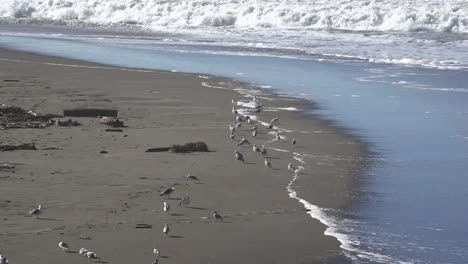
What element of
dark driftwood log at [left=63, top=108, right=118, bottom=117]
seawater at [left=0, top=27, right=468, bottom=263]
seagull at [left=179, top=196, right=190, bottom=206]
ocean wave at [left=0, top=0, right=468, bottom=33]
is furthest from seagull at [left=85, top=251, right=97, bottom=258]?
ocean wave at [left=0, top=0, right=468, bottom=33]

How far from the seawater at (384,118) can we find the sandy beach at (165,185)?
11.6 inches

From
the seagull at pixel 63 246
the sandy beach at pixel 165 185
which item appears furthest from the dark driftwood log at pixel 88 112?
the seagull at pixel 63 246

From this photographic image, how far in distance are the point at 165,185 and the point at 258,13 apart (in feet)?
86.1

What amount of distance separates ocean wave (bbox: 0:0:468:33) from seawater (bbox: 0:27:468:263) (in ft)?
21.7

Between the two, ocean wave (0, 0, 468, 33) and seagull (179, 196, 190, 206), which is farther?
ocean wave (0, 0, 468, 33)

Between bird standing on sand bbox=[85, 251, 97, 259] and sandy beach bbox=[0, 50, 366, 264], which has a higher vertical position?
bird standing on sand bbox=[85, 251, 97, 259]

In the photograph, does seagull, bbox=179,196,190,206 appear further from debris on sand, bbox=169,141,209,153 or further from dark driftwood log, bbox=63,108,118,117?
dark driftwood log, bbox=63,108,118,117

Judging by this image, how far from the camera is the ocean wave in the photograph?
1130 inches

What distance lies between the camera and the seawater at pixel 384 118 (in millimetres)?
6445

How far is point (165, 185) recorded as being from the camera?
765cm

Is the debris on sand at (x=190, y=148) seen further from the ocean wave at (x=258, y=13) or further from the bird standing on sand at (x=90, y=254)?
the ocean wave at (x=258, y=13)

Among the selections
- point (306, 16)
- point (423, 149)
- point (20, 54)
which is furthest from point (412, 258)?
point (306, 16)

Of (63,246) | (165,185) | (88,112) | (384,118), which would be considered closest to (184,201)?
(165,185)

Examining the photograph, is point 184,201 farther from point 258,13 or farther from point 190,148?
point 258,13
